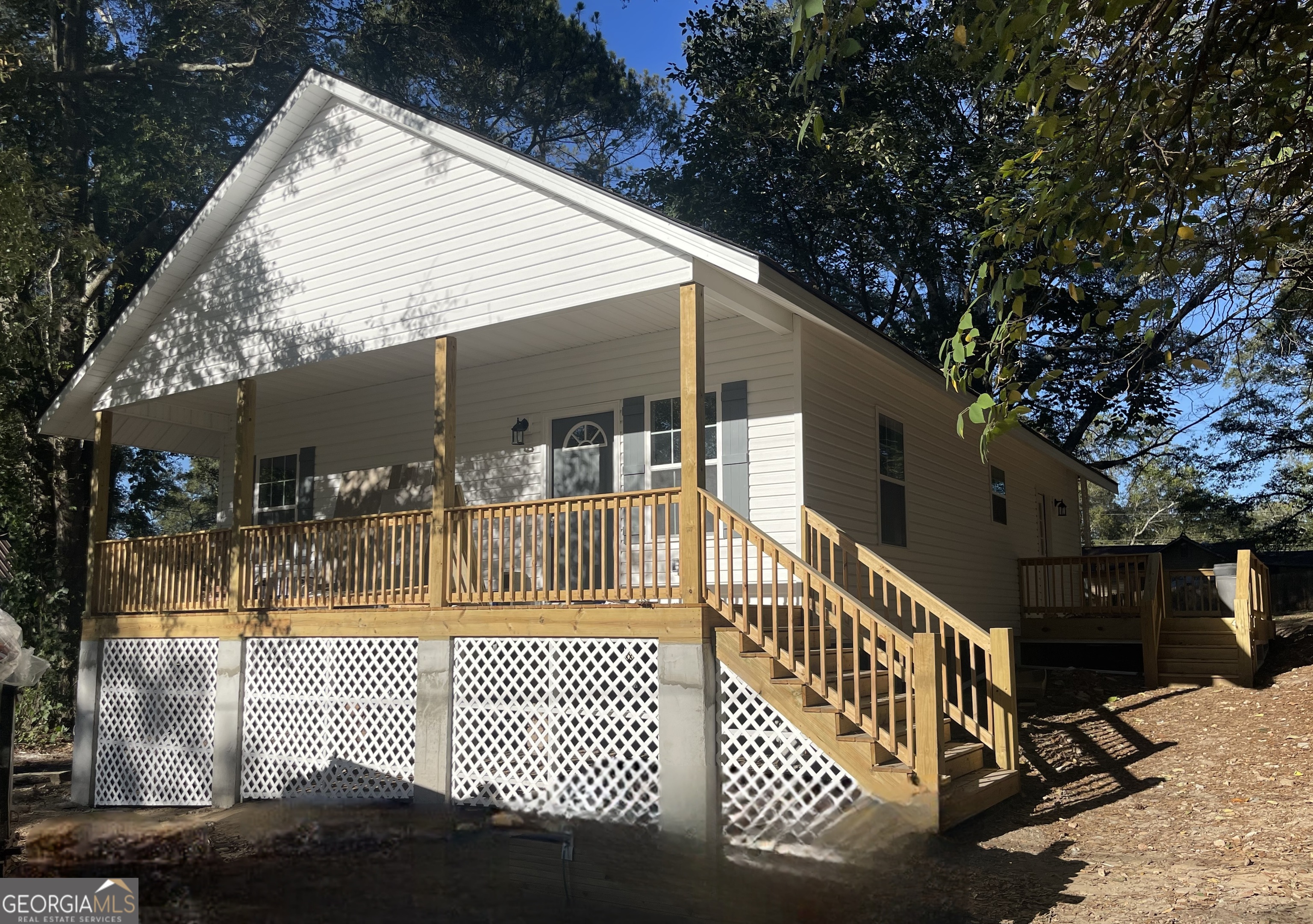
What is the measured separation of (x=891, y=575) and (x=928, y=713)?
7.65 ft

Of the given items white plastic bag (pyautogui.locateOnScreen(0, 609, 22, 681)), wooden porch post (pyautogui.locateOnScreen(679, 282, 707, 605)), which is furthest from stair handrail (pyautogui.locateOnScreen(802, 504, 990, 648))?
white plastic bag (pyautogui.locateOnScreen(0, 609, 22, 681))

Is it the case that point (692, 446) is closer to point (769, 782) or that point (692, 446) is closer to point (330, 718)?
point (769, 782)

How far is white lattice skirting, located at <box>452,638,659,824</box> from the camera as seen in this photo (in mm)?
8875

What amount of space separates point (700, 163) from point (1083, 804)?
781 inches

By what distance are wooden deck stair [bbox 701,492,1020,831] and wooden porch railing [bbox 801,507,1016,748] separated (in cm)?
2

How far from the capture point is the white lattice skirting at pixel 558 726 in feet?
29.1

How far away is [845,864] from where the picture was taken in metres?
7.41

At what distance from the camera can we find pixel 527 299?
1002cm

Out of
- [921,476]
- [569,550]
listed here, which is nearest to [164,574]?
[569,550]

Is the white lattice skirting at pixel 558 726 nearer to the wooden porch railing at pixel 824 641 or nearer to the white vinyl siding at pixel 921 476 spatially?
the wooden porch railing at pixel 824 641

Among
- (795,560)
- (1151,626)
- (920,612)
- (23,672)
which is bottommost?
(23,672)

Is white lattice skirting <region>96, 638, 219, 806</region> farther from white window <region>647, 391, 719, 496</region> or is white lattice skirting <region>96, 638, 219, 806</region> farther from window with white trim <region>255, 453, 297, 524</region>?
white window <region>647, 391, 719, 496</region>

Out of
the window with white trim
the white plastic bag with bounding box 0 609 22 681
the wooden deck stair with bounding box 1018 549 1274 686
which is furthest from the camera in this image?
the window with white trim

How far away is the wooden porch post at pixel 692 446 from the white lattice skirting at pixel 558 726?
29.4 inches
